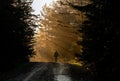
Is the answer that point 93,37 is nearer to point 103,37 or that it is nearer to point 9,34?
point 103,37

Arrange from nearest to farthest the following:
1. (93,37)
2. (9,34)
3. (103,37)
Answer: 1. (103,37)
2. (93,37)
3. (9,34)

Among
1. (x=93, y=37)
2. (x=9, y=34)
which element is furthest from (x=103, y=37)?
(x=9, y=34)

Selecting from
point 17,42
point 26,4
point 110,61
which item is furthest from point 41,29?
point 110,61

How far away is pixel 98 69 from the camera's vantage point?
793 inches

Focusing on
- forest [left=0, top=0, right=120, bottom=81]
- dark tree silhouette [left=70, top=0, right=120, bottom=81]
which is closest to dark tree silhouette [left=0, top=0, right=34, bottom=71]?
forest [left=0, top=0, right=120, bottom=81]

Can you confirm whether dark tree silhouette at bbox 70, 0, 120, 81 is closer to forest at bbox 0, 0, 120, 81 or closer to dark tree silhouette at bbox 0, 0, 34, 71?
forest at bbox 0, 0, 120, 81

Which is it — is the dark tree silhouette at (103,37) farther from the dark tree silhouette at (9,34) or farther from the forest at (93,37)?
the dark tree silhouette at (9,34)

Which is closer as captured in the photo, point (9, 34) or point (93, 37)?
point (93, 37)

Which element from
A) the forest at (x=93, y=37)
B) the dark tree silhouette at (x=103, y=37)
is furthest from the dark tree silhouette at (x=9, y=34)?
the dark tree silhouette at (x=103, y=37)

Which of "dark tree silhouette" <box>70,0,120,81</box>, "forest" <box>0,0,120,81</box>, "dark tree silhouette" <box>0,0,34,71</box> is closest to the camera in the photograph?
"dark tree silhouette" <box>70,0,120,81</box>

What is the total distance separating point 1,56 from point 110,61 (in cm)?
1040

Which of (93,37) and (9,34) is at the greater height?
(93,37)

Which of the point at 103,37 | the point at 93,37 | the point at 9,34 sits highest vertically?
the point at 103,37

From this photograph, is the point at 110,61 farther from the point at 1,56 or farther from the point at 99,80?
the point at 1,56
